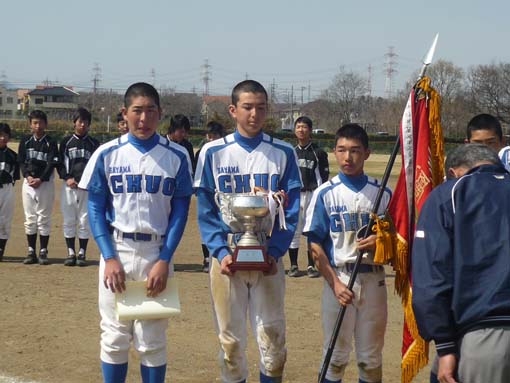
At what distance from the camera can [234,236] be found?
533 cm

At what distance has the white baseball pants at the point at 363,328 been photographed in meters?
5.35

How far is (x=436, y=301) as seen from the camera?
3518mm

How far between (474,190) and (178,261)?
29.0ft

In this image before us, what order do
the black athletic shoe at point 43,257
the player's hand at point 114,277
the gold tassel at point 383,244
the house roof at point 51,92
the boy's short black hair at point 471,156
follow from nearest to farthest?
the boy's short black hair at point 471,156 → the player's hand at point 114,277 → the gold tassel at point 383,244 → the black athletic shoe at point 43,257 → the house roof at point 51,92

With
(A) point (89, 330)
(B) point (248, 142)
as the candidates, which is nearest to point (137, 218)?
(B) point (248, 142)

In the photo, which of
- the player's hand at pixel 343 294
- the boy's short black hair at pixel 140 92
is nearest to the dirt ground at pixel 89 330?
the player's hand at pixel 343 294

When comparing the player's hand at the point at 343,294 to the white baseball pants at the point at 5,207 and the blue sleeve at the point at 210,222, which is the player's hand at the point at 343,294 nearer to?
the blue sleeve at the point at 210,222

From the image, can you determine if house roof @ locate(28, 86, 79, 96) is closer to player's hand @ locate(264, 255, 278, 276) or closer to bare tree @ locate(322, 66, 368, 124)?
bare tree @ locate(322, 66, 368, 124)

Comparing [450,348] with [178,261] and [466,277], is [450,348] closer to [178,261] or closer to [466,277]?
[466,277]

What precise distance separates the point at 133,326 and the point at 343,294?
1.48 m

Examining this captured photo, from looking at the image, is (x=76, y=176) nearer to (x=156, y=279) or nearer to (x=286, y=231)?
(x=156, y=279)

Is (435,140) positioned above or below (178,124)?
below

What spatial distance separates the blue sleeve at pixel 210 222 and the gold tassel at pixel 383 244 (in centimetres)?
105

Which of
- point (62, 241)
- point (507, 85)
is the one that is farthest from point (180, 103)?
point (62, 241)
